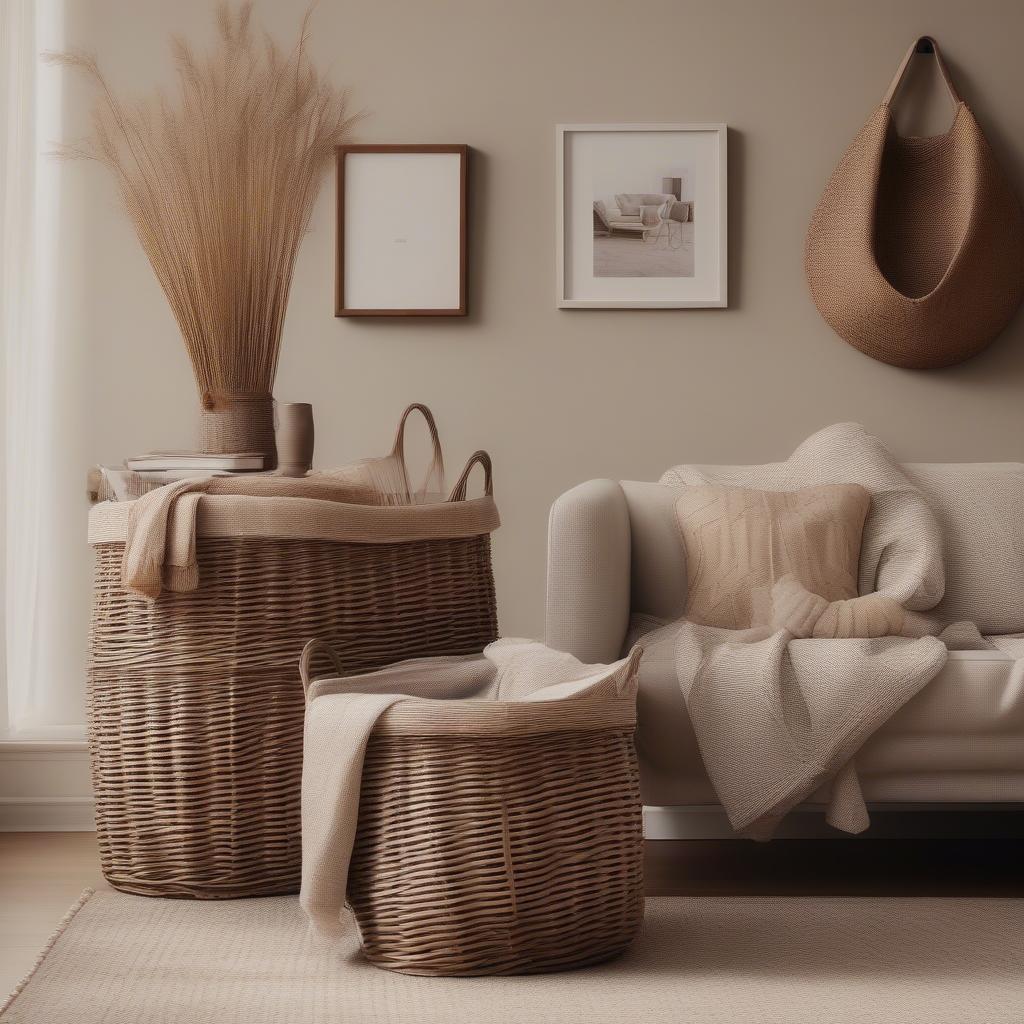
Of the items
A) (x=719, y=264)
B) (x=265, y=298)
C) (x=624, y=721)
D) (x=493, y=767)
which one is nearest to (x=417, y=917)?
(x=493, y=767)

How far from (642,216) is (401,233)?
55cm

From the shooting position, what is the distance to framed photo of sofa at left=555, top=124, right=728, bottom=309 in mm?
2820

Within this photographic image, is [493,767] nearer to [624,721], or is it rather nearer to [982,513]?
[624,721]

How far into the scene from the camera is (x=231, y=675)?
194cm

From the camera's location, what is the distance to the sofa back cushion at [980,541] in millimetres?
2465

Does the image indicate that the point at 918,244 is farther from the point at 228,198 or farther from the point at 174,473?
the point at 174,473

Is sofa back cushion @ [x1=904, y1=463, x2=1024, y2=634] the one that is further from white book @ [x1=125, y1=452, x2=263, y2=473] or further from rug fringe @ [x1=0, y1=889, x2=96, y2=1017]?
rug fringe @ [x1=0, y1=889, x2=96, y2=1017]

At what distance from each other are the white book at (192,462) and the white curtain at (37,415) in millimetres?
812

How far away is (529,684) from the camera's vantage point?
5.97 ft

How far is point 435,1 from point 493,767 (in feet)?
6.50

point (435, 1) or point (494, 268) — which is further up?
point (435, 1)

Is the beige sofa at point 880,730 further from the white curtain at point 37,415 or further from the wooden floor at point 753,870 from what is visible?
the white curtain at point 37,415

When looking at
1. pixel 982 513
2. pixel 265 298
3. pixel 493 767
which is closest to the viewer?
pixel 493 767

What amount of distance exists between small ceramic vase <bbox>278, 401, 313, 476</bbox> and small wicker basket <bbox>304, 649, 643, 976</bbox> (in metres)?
0.71
